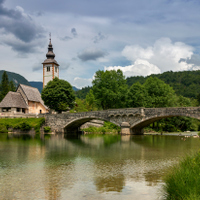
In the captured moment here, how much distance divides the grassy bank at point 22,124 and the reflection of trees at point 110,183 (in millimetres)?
44516

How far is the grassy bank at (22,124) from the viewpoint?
54969 millimetres

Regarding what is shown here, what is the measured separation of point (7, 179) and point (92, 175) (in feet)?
13.5

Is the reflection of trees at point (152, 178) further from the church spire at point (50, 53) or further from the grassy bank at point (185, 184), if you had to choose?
the church spire at point (50, 53)

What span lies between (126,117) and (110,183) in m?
35.9

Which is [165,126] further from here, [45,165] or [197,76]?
[197,76]

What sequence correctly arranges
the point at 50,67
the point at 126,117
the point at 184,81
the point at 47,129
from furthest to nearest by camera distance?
1. the point at 184,81
2. the point at 50,67
3. the point at 47,129
4. the point at 126,117

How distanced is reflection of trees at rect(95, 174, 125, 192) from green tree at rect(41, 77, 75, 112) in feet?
150

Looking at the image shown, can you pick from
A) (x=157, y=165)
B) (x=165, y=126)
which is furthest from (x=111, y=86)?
(x=157, y=165)

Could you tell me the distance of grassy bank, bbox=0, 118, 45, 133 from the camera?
54969mm

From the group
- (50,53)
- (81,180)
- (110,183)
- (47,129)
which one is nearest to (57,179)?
(81,180)

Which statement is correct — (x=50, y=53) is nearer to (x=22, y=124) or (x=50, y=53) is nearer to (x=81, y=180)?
(x=22, y=124)

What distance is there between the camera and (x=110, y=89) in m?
62.3

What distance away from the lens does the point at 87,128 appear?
6150cm

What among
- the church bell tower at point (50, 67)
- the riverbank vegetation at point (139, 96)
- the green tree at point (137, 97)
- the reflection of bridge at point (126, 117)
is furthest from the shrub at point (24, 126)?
the church bell tower at point (50, 67)
